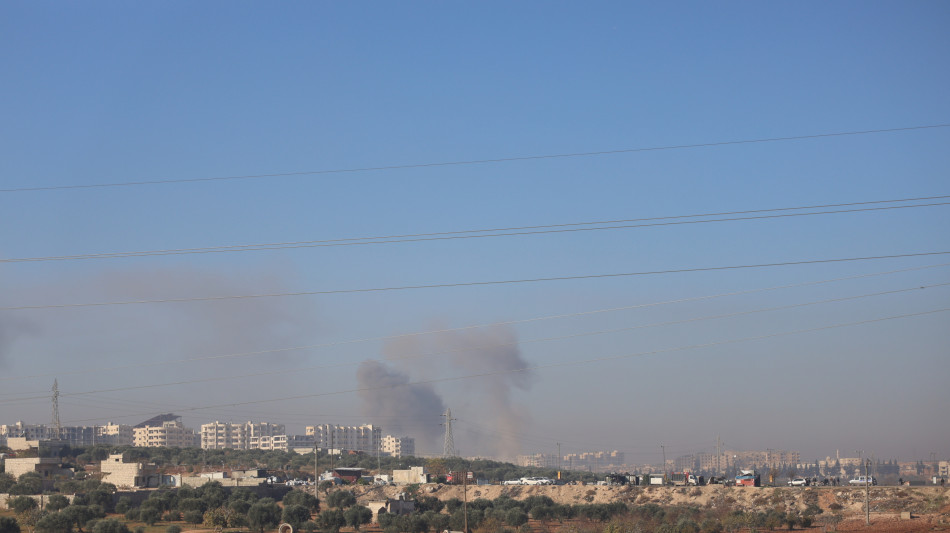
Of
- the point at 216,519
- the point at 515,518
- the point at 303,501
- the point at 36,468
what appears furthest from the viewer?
the point at 36,468

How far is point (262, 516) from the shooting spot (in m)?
75.8

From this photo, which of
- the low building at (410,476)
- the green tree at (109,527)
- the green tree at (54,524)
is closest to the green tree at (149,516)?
the green tree at (54,524)

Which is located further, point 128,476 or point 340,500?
point 128,476

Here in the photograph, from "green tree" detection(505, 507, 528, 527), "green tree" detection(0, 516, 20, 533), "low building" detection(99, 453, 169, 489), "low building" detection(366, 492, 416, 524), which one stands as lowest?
"green tree" detection(505, 507, 528, 527)

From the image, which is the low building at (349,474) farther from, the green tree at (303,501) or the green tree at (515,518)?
the green tree at (515,518)

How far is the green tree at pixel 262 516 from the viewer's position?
246 feet

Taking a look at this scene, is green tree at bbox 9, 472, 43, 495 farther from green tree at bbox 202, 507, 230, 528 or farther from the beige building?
green tree at bbox 202, 507, 230, 528

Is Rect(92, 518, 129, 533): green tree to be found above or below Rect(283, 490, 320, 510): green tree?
above

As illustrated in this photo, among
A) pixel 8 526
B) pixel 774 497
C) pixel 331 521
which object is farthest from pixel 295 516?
pixel 774 497

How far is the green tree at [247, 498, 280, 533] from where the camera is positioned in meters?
75.0

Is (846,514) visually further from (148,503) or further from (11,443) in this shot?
(11,443)

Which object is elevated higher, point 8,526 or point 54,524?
point 8,526

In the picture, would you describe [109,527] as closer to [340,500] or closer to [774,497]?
[340,500]

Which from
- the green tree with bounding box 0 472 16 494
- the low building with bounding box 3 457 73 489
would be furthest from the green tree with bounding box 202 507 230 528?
the low building with bounding box 3 457 73 489
